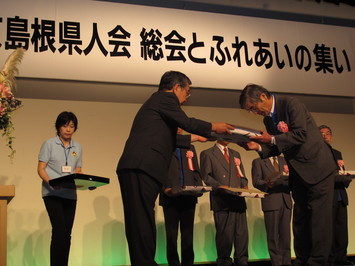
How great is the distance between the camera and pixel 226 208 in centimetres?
450

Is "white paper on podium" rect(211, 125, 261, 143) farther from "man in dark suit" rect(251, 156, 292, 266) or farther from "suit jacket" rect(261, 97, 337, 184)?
"man in dark suit" rect(251, 156, 292, 266)

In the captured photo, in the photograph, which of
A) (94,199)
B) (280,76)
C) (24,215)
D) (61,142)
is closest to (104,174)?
(94,199)

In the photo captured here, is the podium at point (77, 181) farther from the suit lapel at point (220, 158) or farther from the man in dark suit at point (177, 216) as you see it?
the suit lapel at point (220, 158)

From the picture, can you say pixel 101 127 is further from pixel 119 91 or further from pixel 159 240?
pixel 159 240

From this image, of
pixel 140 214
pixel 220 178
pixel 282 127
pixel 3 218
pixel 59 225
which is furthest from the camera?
pixel 220 178

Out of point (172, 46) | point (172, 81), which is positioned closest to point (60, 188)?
point (172, 81)

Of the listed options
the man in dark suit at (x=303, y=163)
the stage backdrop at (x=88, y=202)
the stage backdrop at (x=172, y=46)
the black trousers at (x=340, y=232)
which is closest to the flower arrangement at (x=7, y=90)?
the man in dark suit at (x=303, y=163)

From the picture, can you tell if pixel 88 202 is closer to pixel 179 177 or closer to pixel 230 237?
pixel 179 177

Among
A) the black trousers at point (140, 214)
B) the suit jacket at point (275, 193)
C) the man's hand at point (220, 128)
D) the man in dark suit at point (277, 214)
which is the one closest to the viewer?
the black trousers at point (140, 214)

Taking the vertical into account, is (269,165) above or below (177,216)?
above

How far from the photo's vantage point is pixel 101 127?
5.46 metres

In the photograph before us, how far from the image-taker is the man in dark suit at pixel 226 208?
4.45m

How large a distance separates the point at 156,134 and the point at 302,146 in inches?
39.9

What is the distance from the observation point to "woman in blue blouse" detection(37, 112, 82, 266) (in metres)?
3.57
